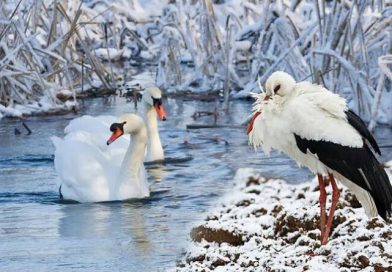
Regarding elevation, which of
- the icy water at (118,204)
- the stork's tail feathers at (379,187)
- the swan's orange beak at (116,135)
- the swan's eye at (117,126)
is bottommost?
the icy water at (118,204)

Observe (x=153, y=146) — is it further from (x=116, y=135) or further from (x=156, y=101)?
(x=116, y=135)

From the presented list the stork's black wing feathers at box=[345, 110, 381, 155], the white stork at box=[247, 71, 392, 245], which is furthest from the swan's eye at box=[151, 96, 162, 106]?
the stork's black wing feathers at box=[345, 110, 381, 155]

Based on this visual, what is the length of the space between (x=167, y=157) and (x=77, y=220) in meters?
2.96

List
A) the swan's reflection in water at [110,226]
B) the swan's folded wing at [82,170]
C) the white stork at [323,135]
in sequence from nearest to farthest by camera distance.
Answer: the white stork at [323,135] < the swan's reflection in water at [110,226] < the swan's folded wing at [82,170]

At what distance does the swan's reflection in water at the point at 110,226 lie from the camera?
736cm

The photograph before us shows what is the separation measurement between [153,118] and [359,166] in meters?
5.62

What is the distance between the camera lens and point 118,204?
9.35 m

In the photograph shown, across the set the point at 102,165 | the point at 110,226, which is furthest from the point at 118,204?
the point at 110,226

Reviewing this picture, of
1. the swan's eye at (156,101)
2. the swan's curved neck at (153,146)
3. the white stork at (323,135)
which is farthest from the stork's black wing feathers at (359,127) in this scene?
the swan's eye at (156,101)

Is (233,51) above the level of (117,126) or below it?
above

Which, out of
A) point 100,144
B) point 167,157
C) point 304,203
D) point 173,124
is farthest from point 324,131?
point 173,124

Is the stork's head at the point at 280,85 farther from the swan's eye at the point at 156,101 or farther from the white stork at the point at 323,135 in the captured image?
the swan's eye at the point at 156,101

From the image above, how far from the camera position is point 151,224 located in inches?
322

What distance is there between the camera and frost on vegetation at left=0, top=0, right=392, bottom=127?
39.6 feet
